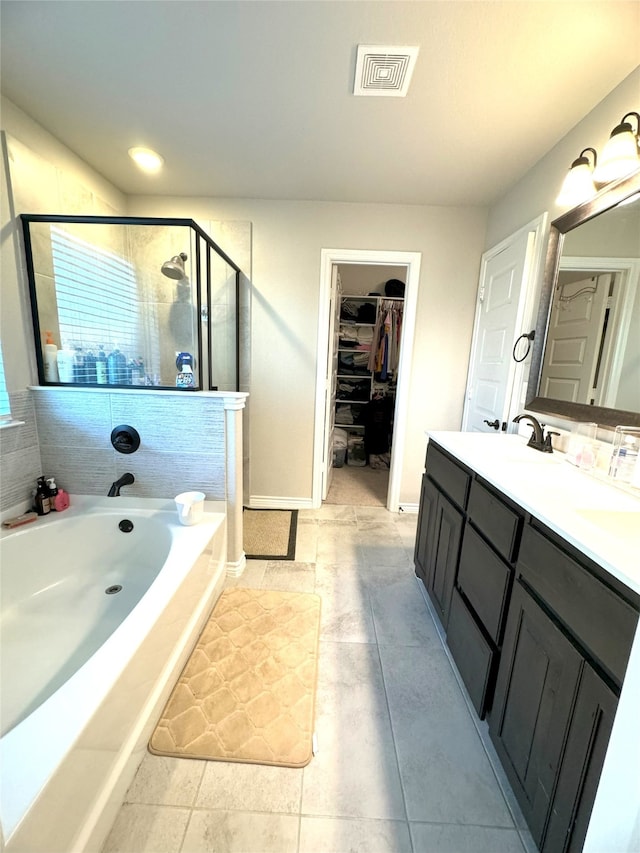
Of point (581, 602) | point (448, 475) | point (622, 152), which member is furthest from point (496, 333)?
point (581, 602)

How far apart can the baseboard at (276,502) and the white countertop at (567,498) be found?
1.55m

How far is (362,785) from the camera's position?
104 cm

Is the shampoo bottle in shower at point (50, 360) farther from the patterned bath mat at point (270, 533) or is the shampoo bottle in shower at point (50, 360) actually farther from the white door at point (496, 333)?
the white door at point (496, 333)

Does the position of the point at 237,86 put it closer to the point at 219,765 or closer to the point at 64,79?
the point at 64,79

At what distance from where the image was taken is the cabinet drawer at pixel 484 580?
108cm

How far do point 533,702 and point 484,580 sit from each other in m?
0.36

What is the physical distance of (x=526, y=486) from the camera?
43.8 inches

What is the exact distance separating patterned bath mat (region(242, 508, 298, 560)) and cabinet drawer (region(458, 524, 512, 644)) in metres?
1.20

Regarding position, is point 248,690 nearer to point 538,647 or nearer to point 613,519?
point 538,647

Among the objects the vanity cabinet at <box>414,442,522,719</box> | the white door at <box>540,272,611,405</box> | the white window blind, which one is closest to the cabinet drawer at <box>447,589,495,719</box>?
the vanity cabinet at <box>414,442,522,719</box>

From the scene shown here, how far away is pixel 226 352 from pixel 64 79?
4.92ft

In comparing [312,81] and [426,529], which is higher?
[312,81]

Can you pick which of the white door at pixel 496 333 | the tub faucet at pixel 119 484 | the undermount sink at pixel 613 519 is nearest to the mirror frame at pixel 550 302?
the white door at pixel 496 333

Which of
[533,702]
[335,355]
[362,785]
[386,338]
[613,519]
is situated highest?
[386,338]
